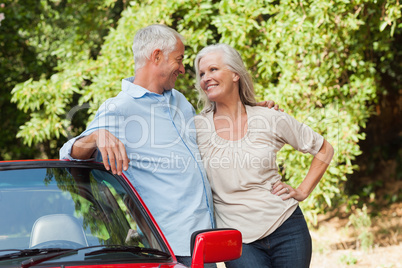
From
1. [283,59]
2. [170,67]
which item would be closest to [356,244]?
[283,59]

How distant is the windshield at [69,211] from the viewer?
2.36 metres

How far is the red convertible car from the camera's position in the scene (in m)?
2.20

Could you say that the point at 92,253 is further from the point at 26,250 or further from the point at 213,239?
the point at 213,239

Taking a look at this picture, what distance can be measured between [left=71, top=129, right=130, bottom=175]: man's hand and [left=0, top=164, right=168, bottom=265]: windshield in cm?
15

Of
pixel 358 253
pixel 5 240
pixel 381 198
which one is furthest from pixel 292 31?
pixel 381 198

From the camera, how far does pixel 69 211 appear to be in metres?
2.52

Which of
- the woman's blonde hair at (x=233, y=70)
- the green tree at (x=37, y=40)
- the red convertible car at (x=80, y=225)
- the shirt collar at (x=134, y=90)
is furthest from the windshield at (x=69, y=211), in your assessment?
the green tree at (x=37, y=40)

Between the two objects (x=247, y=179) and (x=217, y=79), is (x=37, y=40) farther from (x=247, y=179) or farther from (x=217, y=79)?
(x=247, y=179)

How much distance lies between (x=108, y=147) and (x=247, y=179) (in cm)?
83

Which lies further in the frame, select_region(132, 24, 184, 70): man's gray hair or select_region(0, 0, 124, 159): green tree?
select_region(0, 0, 124, 159): green tree

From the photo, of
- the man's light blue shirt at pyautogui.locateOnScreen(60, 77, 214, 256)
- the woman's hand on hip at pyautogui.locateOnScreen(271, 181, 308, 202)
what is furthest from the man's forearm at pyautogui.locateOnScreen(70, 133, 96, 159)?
the woman's hand on hip at pyautogui.locateOnScreen(271, 181, 308, 202)

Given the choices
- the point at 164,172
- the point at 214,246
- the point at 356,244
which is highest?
the point at 164,172

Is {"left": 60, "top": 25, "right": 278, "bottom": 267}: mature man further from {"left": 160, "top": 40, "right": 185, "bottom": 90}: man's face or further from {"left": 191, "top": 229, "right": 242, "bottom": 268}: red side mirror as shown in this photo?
{"left": 191, "top": 229, "right": 242, "bottom": 268}: red side mirror

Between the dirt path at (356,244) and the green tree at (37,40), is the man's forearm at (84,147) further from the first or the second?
the green tree at (37,40)
